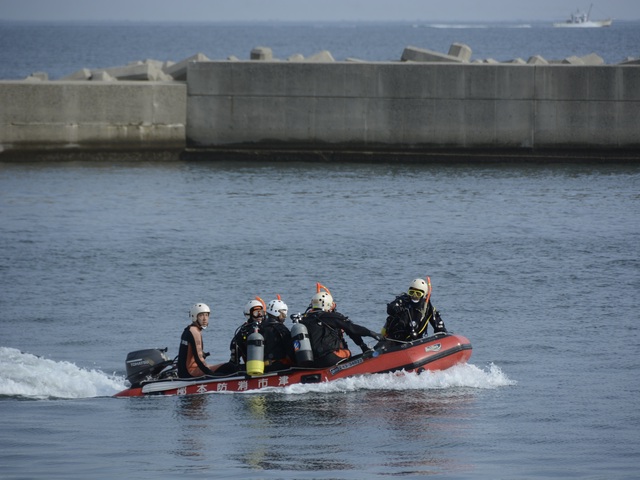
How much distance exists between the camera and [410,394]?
15344mm

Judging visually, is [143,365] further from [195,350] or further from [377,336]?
[377,336]

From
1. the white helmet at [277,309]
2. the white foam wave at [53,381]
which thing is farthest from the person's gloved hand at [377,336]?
the white foam wave at [53,381]

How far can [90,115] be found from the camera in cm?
3522

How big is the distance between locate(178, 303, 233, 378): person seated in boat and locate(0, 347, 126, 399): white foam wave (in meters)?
0.96

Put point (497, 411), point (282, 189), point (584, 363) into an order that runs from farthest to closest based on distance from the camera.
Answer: point (282, 189) → point (584, 363) → point (497, 411)

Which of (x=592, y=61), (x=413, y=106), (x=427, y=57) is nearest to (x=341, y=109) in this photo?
(x=413, y=106)

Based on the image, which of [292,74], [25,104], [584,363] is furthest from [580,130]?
[584,363]

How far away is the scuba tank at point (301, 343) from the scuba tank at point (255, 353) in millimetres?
425

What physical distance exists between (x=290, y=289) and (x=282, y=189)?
10965 mm

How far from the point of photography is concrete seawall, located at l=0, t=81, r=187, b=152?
34781mm

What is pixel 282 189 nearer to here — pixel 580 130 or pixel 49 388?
pixel 580 130

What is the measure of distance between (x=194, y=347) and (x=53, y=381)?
1972 millimetres

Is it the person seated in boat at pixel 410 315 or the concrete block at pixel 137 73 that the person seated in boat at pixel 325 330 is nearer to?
the person seated in boat at pixel 410 315

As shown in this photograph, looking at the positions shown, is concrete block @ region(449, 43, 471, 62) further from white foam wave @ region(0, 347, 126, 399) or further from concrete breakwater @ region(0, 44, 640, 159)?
white foam wave @ region(0, 347, 126, 399)
